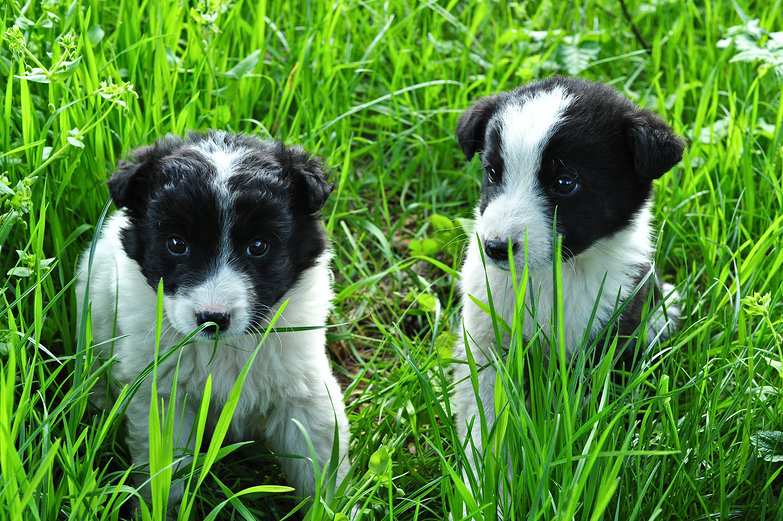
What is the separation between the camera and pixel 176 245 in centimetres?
331

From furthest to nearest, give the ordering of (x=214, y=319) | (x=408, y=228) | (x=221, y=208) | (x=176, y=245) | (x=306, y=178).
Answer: (x=408, y=228), (x=306, y=178), (x=176, y=245), (x=221, y=208), (x=214, y=319)

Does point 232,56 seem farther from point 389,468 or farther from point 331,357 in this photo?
point 389,468

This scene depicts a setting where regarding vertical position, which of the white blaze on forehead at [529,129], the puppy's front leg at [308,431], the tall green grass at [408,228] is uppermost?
the white blaze on forehead at [529,129]

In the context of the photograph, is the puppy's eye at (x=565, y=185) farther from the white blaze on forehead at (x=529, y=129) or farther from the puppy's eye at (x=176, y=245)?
the puppy's eye at (x=176, y=245)

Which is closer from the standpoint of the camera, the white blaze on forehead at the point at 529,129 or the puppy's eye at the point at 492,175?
the white blaze on forehead at the point at 529,129

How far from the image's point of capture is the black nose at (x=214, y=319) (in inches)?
121

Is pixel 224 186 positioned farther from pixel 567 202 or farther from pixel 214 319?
pixel 567 202

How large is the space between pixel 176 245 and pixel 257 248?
0.95ft

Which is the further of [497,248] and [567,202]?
[567,202]

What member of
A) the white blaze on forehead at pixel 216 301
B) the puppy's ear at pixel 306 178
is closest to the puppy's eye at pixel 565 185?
the puppy's ear at pixel 306 178

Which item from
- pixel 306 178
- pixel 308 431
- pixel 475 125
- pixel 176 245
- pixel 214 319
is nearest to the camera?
pixel 214 319

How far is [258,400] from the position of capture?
11.8ft

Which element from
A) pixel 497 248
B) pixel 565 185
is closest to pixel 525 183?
pixel 565 185

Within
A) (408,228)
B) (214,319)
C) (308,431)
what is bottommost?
(308,431)
